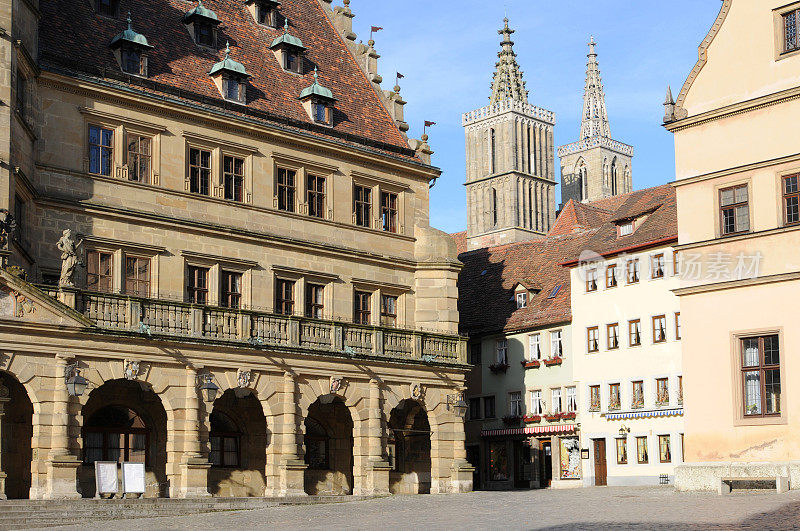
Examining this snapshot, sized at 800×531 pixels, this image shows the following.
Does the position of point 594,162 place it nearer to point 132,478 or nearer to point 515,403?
point 515,403

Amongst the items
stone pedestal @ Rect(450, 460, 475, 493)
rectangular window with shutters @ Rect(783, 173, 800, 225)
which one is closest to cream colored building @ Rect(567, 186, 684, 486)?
stone pedestal @ Rect(450, 460, 475, 493)

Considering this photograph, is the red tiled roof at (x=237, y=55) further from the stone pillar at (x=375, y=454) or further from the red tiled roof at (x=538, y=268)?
the red tiled roof at (x=538, y=268)

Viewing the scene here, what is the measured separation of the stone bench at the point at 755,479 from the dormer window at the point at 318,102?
21247 mm

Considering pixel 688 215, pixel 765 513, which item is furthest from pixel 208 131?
pixel 765 513

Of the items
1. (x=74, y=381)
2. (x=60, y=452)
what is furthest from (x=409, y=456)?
(x=60, y=452)

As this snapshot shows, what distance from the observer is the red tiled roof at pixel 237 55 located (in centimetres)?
4184

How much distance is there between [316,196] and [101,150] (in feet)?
29.4

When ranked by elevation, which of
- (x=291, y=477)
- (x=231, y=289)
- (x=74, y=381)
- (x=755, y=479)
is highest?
(x=231, y=289)

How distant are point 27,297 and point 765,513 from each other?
20.1 metres

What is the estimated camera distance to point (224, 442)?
42719 millimetres

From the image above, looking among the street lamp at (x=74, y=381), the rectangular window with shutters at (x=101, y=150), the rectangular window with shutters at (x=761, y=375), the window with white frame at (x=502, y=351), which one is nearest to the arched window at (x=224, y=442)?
the street lamp at (x=74, y=381)

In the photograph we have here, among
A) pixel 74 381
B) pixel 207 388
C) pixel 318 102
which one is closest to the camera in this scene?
pixel 74 381

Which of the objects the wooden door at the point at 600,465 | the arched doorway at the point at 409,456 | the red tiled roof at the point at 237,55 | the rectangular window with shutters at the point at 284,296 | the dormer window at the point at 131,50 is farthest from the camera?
the wooden door at the point at 600,465

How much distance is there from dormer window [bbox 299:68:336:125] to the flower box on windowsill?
54.6 ft
